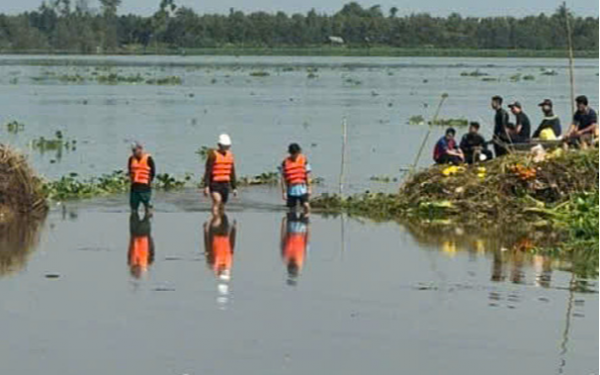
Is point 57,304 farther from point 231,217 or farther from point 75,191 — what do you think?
point 75,191

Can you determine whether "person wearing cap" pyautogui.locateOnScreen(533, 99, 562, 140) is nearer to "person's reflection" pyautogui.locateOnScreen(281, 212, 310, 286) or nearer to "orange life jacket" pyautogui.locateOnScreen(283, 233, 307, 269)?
"person's reflection" pyautogui.locateOnScreen(281, 212, 310, 286)

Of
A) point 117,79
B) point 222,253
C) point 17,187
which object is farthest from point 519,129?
point 117,79

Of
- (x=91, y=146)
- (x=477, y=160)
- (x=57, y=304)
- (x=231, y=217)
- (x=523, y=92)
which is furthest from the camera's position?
(x=523, y=92)

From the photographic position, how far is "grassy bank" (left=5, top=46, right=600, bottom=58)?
180 meters

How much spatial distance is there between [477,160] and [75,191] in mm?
7389

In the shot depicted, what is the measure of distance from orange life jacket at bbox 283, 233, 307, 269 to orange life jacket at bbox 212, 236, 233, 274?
755mm

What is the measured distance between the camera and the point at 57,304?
16094 mm

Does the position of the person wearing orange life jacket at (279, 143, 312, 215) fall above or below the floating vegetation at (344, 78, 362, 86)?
above

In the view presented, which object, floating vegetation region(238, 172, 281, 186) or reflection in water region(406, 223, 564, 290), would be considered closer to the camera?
reflection in water region(406, 223, 564, 290)

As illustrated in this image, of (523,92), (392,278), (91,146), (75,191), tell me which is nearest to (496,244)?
(392,278)

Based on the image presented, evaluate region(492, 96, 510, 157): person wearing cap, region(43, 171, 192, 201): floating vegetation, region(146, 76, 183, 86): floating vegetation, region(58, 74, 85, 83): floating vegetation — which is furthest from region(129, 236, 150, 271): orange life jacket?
region(58, 74, 85, 83): floating vegetation

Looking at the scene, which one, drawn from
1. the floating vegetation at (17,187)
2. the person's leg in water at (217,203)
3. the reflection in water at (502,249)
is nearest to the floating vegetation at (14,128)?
the floating vegetation at (17,187)

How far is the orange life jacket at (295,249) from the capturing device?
19.6 m

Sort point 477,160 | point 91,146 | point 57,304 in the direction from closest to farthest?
point 57,304, point 477,160, point 91,146
